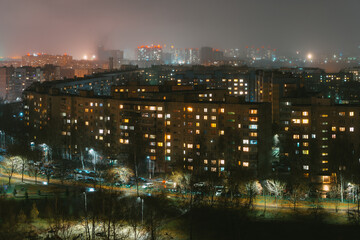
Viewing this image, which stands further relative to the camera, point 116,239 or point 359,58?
point 359,58

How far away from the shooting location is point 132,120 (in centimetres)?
1434

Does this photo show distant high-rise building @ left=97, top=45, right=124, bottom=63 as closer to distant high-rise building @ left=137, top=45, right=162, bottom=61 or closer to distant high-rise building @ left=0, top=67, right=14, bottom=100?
distant high-rise building @ left=137, top=45, right=162, bottom=61

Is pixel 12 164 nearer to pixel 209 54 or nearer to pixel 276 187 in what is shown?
pixel 276 187

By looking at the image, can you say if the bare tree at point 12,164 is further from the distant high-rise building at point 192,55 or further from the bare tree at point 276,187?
the distant high-rise building at point 192,55

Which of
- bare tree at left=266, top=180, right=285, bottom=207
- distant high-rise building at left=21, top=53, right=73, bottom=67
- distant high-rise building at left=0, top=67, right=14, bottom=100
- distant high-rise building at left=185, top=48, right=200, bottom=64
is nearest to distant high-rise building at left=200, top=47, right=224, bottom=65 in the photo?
distant high-rise building at left=185, top=48, right=200, bottom=64

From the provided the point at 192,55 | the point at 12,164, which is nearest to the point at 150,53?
the point at 192,55

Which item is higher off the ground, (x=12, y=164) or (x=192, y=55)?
(x=192, y=55)

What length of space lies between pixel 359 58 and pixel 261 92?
3718 cm

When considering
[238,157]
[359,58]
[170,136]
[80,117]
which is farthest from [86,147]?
[359,58]

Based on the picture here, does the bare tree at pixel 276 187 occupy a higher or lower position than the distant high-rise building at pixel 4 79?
lower

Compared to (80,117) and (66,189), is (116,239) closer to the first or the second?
(66,189)

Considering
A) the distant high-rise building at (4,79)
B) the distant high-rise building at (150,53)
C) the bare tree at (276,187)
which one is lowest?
the bare tree at (276,187)

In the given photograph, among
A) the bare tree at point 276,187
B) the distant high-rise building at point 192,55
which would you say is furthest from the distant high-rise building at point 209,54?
the bare tree at point 276,187

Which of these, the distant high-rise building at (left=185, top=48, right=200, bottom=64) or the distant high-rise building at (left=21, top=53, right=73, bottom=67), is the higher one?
the distant high-rise building at (left=185, top=48, right=200, bottom=64)
